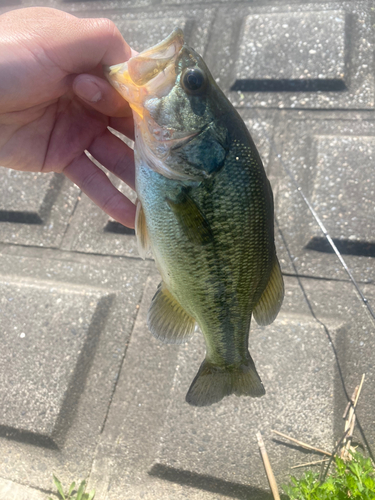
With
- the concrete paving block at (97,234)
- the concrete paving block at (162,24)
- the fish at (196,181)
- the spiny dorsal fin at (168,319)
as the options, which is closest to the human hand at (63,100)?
the fish at (196,181)

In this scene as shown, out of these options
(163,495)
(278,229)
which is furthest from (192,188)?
(163,495)

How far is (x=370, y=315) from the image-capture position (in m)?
2.26

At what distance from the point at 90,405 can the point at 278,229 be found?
63.4 inches

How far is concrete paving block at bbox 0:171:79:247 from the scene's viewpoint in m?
2.81

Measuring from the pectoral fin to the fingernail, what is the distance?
57cm

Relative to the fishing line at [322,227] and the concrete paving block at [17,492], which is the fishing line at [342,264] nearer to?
the fishing line at [322,227]

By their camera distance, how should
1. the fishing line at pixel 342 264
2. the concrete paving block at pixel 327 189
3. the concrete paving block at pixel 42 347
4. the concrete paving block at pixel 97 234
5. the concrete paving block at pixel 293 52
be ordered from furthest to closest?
the concrete paving block at pixel 293 52, the concrete paving block at pixel 97 234, the concrete paving block at pixel 327 189, the concrete paving block at pixel 42 347, the fishing line at pixel 342 264

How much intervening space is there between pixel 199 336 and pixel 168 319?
2.45ft

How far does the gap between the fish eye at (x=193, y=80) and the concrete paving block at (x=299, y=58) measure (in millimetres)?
1751

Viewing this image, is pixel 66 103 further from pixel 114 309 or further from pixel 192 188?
pixel 114 309

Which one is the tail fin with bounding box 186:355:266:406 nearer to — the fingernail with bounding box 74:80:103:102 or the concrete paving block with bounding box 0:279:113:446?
the concrete paving block with bounding box 0:279:113:446

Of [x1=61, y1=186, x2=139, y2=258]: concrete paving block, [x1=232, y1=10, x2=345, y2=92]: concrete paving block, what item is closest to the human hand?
[x1=61, y1=186, x2=139, y2=258]: concrete paving block

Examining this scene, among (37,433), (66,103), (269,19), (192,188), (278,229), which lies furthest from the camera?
(269,19)

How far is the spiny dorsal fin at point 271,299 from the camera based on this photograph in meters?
1.53
